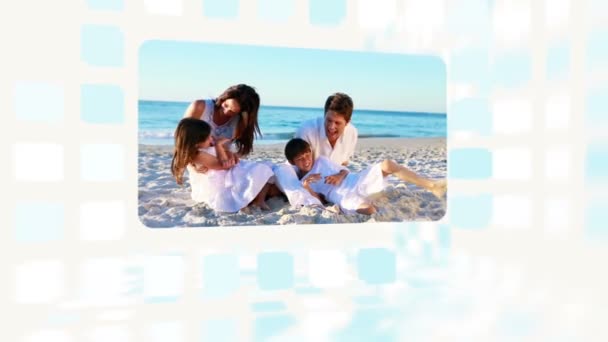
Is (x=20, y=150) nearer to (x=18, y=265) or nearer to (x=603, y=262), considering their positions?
(x=18, y=265)

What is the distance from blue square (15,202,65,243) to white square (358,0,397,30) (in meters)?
1.33

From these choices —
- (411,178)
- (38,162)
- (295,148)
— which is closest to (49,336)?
(38,162)

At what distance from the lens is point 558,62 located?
2.70 m

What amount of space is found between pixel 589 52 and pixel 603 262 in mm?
875

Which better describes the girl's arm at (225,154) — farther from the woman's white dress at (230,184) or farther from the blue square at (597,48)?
the blue square at (597,48)

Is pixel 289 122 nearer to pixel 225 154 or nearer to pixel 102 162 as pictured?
pixel 225 154

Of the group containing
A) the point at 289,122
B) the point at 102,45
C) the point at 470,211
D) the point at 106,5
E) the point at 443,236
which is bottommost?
the point at 443,236

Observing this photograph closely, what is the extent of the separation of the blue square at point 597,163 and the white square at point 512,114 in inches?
11.0

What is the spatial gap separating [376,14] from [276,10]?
407 millimetres

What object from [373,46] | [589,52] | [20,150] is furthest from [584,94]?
[20,150]

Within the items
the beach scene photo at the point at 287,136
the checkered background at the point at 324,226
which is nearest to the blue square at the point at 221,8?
the checkered background at the point at 324,226

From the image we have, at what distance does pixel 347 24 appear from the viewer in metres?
2.51

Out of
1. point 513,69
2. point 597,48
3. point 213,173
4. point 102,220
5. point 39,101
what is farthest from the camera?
point 513,69

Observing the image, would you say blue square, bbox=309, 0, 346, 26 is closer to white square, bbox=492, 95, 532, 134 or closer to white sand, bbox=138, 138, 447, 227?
white sand, bbox=138, 138, 447, 227
